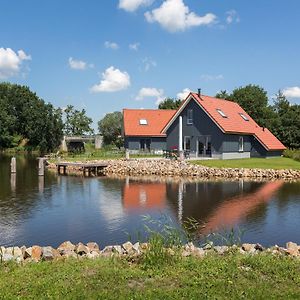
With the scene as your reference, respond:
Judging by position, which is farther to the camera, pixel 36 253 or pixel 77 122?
pixel 77 122

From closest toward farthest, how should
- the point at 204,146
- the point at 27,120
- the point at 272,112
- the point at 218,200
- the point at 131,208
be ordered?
the point at 131,208
the point at 218,200
the point at 204,146
the point at 272,112
the point at 27,120

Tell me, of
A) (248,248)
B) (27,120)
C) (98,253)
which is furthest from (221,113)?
(27,120)

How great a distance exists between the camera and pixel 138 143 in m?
51.1

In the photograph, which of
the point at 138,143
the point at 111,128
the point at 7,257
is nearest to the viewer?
the point at 7,257

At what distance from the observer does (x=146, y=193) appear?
24953 millimetres

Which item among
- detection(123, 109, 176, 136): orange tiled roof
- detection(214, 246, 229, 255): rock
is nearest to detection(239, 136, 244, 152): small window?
detection(123, 109, 176, 136): orange tiled roof

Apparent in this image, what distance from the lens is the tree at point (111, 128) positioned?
7456 cm

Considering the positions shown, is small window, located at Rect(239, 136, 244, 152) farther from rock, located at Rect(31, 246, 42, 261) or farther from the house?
rock, located at Rect(31, 246, 42, 261)

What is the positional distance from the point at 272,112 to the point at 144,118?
21.7 m

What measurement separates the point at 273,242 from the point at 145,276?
7.14 m

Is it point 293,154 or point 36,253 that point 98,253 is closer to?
point 36,253

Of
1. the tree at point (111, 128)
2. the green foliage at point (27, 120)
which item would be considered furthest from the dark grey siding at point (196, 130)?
the green foliage at point (27, 120)

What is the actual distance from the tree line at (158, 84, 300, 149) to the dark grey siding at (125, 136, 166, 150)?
16.2 m

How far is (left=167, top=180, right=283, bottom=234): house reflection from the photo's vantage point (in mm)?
17438
